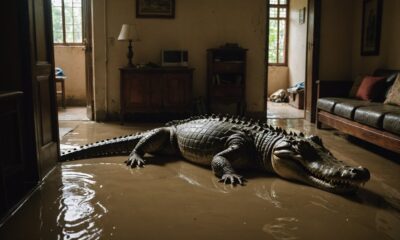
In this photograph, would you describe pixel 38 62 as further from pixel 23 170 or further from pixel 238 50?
pixel 238 50

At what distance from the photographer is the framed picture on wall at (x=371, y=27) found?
5715 millimetres

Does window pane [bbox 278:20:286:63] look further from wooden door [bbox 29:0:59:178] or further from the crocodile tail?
wooden door [bbox 29:0:59:178]

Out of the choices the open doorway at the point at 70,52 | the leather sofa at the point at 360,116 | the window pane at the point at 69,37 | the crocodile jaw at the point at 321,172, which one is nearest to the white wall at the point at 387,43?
the leather sofa at the point at 360,116

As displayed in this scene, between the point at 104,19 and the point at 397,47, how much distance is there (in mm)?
4521

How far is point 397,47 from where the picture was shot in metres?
5.30

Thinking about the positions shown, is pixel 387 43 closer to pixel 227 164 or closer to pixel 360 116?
pixel 360 116

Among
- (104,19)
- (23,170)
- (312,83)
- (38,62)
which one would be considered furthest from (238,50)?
(23,170)

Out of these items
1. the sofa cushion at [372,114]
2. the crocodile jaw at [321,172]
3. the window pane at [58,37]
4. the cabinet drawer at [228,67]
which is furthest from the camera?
the window pane at [58,37]

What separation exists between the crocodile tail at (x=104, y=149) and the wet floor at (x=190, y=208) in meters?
0.26

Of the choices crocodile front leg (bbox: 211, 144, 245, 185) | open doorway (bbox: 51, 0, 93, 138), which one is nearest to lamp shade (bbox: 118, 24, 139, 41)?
open doorway (bbox: 51, 0, 93, 138)

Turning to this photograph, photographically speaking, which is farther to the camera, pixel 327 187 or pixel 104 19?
pixel 104 19

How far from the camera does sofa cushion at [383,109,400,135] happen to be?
367 centimetres

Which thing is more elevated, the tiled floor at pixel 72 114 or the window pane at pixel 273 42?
the window pane at pixel 273 42

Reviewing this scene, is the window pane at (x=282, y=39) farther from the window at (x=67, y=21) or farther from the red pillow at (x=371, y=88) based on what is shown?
the red pillow at (x=371, y=88)
